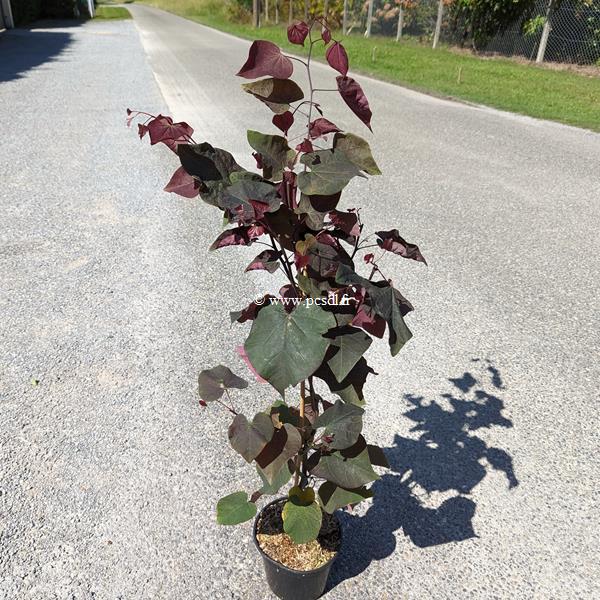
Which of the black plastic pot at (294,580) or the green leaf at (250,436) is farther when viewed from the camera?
the black plastic pot at (294,580)

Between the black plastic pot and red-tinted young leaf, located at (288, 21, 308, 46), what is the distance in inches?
62.9

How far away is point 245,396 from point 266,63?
6.51ft

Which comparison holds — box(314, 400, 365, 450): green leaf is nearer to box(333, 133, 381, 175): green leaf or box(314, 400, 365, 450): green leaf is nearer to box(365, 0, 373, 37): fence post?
box(333, 133, 381, 175): green leaf

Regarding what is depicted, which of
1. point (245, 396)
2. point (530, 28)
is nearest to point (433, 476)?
point (245, 396)

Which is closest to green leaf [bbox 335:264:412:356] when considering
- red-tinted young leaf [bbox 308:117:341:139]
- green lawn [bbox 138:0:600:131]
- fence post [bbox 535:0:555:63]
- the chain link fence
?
red-tinted young leaf [bbox 308:117:341:139]

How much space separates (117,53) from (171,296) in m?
15.1

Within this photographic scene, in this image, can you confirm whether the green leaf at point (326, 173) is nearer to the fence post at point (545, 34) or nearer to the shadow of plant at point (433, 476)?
the shadow of plant at point (433, 476)

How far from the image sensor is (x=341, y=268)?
4.75ft

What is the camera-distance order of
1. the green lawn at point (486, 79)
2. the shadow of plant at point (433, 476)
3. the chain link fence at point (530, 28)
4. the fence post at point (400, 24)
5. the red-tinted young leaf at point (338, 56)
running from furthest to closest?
the fence post at point (400, 24), the chain link fence at point (530, 28), the green lawn at point (486, 79), the shadow of plant at point (433, 476), the red-tinted young leaf at point (338, 56)

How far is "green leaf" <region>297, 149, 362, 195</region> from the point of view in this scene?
137cm

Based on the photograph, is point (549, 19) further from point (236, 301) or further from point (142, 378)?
point (142, 378)

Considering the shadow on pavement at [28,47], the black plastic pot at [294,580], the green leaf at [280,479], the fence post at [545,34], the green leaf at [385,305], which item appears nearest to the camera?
the green leaf at [385,305]

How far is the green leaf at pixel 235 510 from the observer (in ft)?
5.84

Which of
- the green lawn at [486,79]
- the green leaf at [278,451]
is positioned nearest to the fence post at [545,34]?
the green lawn at [486,79]
